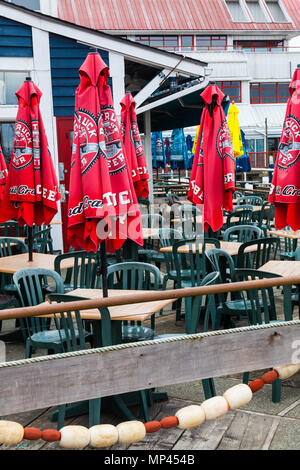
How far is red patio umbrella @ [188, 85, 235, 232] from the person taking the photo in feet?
21.9

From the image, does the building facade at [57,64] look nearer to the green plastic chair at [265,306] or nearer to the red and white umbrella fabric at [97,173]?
the red and white umbrella fabric at [97,173]

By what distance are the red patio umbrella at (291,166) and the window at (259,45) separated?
32033 mm

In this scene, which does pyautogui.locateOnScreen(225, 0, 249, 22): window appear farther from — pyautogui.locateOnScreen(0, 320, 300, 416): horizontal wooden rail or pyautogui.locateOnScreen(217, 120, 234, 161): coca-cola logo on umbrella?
pyautogui.locateOnScreen(0, 320, 300, 416): horizontal wooden rail

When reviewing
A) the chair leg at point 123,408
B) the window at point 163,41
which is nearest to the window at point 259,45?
the window at point 163,41

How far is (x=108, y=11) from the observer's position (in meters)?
33.8

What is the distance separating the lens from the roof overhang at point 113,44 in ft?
32.7

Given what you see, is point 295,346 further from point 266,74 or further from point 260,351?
point 266,74

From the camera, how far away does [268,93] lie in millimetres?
35969

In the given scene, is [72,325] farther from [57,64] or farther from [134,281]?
[57,64]

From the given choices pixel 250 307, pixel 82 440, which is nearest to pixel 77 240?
pixel 250 307

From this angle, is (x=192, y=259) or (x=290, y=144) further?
(x=192, y=259)

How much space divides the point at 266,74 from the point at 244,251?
102 feet

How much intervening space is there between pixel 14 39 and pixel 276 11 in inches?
1230

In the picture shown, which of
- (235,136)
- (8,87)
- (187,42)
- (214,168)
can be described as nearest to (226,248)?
(214,168)
